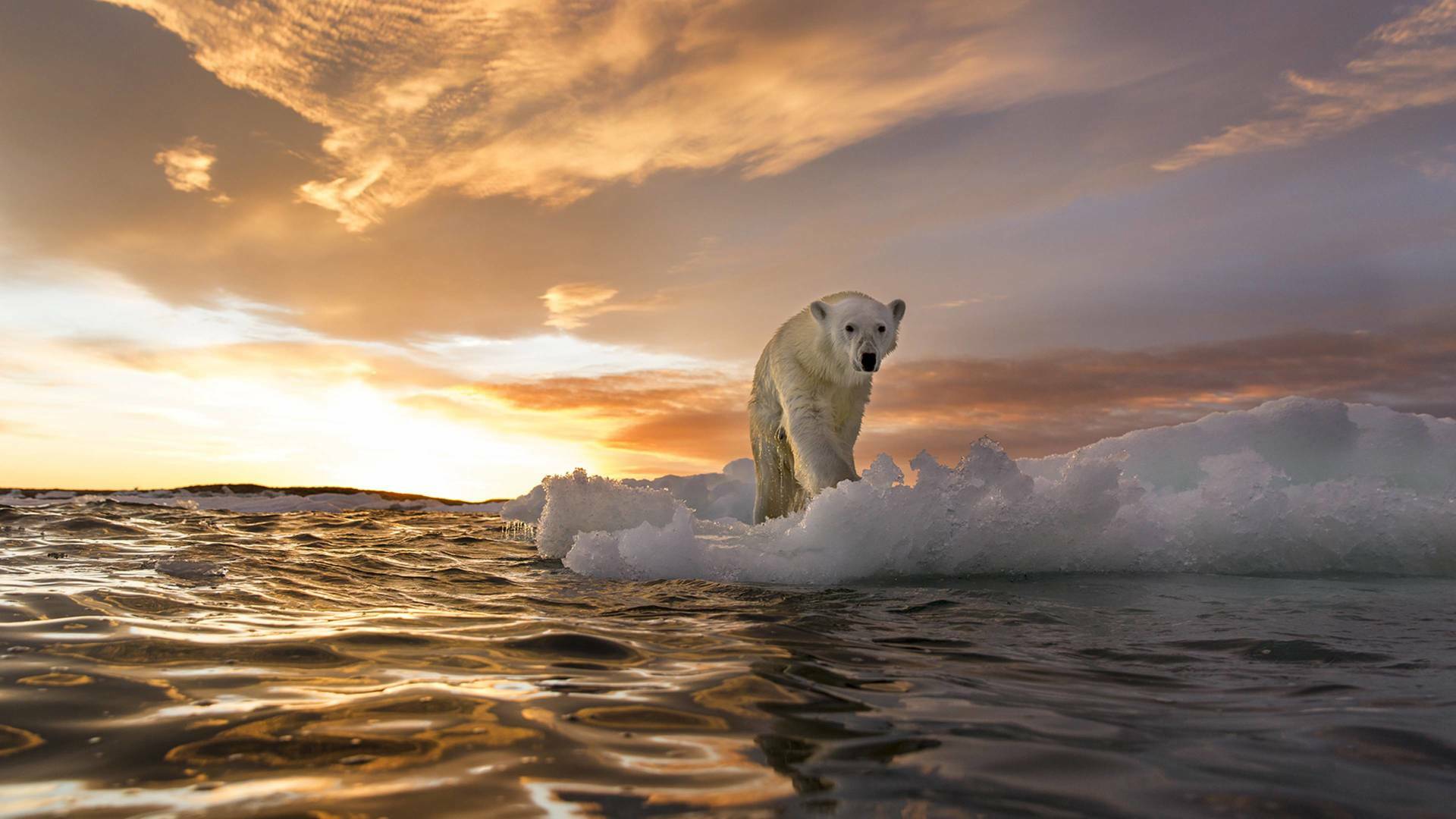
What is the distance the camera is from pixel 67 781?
191cm

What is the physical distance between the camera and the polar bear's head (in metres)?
7.76

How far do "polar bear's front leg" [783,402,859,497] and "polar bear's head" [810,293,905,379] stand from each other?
0.61 meters

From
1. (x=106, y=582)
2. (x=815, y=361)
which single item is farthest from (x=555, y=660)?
(x=815, y=361)

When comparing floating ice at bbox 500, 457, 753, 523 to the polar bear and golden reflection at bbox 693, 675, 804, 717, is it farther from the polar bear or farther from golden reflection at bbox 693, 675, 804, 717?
golden reflection at bbox 693, 675, 804, 717

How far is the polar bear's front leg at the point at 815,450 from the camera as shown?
26.0 feet

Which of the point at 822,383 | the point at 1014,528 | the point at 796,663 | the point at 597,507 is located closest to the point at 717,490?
the point at 822,383

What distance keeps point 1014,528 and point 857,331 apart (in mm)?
2601

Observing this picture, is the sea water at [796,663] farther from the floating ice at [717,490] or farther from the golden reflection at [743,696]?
the floating ice at [717,490]

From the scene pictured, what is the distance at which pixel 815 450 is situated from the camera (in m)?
8.14

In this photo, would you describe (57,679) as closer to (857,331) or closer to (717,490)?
(857,331)

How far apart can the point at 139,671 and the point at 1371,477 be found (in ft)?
34.2

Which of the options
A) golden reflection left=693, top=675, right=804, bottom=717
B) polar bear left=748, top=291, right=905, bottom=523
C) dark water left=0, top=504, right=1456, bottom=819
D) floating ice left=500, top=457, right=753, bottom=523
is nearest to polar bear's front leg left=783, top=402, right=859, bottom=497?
polar bear left=748, top=291, right=905, bottom=523

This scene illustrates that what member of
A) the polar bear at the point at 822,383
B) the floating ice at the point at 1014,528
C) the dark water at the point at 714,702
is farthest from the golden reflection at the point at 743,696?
the polar bear at the point at 822,383

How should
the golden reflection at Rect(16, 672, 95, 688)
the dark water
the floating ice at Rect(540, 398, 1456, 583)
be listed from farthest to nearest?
1. the floating ice at Rect(540, 398, 1456, 583)
2. the golden reflection at Rect(16, 672, 95, 688)
3. the dark water
